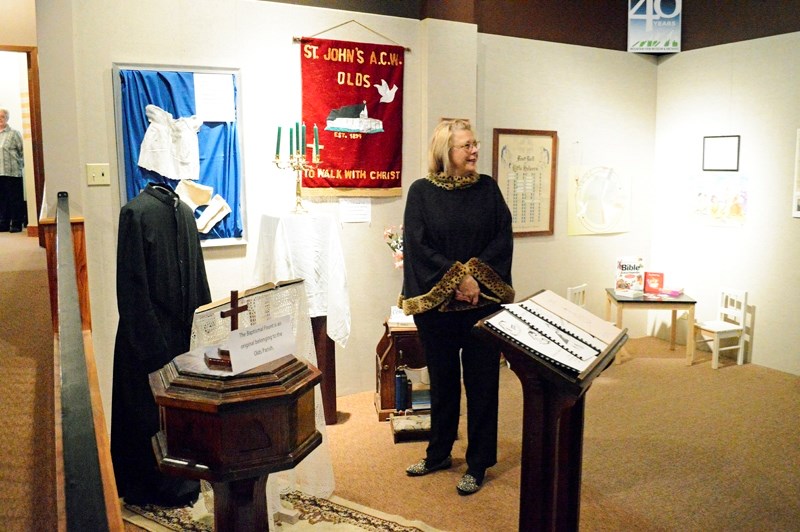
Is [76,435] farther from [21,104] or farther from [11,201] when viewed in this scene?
[21,104]

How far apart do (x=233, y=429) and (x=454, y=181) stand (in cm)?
194

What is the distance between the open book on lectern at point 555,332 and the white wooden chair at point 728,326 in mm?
3337

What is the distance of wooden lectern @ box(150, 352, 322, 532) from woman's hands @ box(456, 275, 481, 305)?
1597mm

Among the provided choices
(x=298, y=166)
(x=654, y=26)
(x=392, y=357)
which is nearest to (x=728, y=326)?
(x=654, y=26)

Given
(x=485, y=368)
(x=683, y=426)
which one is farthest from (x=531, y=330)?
(x=683, y=426)

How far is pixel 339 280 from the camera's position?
3717 millimetres

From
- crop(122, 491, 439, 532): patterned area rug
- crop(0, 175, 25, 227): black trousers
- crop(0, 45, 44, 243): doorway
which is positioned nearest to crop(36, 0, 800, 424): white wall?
crop(122, 491, 439, 532): patterned area rug

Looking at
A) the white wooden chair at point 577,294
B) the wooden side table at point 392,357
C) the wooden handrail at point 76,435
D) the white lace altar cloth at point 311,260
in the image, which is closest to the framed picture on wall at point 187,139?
the white lace altar cloth at point 311,260

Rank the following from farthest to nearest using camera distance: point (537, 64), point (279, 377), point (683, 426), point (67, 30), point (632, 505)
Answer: point (537, 64), point (683, 426), point (67, 30), point (632, 505), point (279, 377)

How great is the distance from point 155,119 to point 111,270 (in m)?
0.83

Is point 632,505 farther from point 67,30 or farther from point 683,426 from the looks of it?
point 67,30

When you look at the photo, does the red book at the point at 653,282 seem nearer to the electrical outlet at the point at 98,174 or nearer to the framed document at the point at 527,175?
the framed document at the point at 527,175

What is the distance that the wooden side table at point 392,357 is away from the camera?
3.83m

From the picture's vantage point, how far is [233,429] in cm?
127
